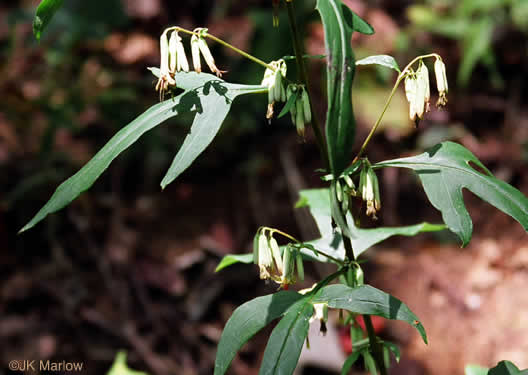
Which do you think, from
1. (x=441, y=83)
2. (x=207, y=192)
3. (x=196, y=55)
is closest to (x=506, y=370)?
(x=441, y=83)

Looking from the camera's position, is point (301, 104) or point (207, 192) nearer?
point (301, 104)

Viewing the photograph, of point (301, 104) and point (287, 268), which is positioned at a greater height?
point (301, 104)

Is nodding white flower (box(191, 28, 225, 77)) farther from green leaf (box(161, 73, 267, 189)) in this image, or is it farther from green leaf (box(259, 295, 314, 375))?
green leaf (box(259, 295, 314, 375))

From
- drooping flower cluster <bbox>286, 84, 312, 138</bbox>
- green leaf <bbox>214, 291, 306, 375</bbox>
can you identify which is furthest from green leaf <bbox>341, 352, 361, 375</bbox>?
drooping flower cluster <bbox>286, 84, 312, 138</bbox>

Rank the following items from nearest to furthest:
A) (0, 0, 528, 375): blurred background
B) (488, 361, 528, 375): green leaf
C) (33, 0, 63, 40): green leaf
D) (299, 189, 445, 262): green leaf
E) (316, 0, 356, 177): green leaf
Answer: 1. (316, 0, 356, 177): green leaf
2. (33, 0, 63, 40): green leaf
3. (488, 361, 528, 375): green leaf
4. (299, 189, 445, 262): green leaf
5. (0, 0, 528, 375): blurred background

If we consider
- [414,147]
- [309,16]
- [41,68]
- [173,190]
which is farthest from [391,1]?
[41,68]

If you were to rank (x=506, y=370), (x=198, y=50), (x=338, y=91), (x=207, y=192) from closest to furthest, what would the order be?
(x=338, y=91)
(x=198, y=50)
(x=506, y=370)
(x=207, y=192)

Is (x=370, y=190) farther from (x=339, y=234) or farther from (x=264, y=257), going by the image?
(x=339, y=234)
